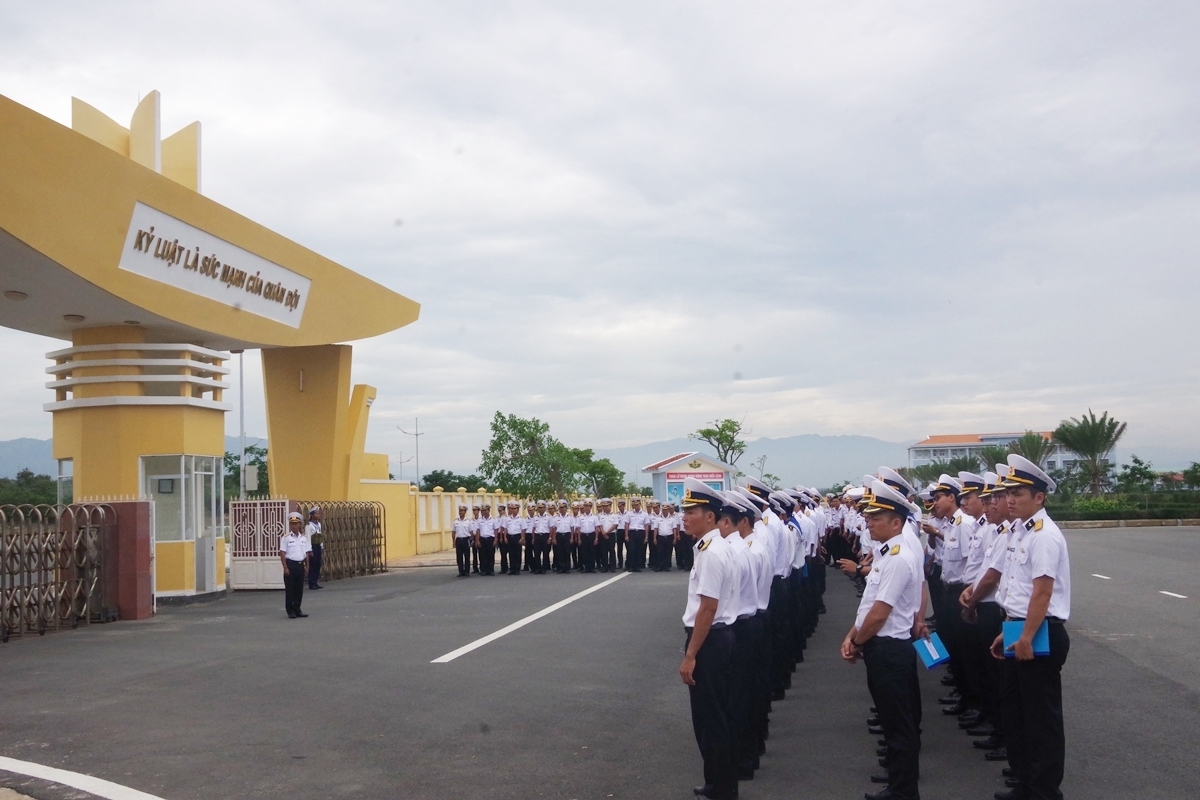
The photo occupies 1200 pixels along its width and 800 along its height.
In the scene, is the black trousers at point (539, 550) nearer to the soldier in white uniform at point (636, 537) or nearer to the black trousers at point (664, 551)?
the soldier in white uniform at point (636, 537)

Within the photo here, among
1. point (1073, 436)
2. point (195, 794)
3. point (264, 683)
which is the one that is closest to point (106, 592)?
point (264, 683)

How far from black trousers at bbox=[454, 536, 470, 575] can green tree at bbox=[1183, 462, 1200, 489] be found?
4546 centimetres

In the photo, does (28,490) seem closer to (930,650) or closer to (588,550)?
(588,550)

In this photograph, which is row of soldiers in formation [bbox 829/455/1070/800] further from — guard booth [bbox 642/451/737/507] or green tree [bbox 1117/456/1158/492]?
green tree [bbox 1117/456/1158/492]

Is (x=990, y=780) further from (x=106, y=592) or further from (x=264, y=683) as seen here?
(x=106, y=592)

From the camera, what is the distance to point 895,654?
18.4 ft

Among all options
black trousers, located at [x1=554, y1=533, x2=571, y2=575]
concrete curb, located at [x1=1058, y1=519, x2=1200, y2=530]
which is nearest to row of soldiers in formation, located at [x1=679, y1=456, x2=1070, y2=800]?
black trousers, located at [x1=554, y1=533, x2=571, y2=575]

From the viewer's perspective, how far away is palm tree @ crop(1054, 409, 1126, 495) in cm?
5125

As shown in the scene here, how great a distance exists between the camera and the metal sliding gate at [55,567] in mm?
14086

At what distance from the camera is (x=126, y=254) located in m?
16.4

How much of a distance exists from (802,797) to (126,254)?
46.7 feet

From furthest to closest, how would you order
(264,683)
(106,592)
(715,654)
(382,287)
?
1. (382,287)
2. (106,592)
3. (264,683)
4. (715,654)

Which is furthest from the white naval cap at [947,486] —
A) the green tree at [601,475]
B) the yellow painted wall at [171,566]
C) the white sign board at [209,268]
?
the green tree at [601,475]

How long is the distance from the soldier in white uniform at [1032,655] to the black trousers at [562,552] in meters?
20.1
